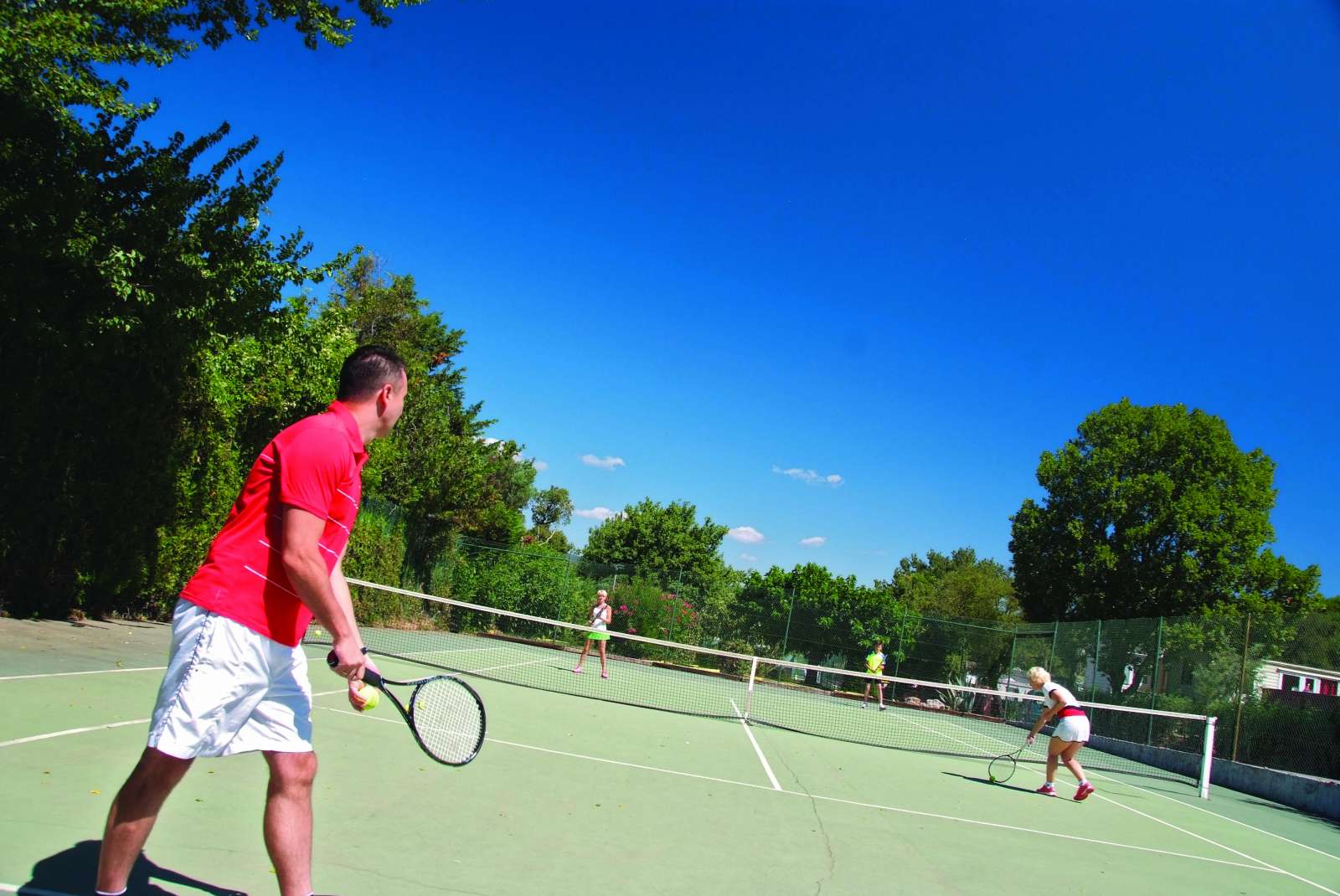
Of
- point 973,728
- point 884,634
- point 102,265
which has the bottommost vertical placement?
point 973,728

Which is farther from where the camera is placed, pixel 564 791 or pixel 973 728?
pixel 973 728

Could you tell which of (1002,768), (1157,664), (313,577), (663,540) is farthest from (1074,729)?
(663,540)

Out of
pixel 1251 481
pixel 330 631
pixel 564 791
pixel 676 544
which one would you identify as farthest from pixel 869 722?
pixel 676 544

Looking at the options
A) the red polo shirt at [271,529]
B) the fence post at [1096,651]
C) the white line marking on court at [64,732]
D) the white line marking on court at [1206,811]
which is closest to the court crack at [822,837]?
the red polo shirt at [271,529]

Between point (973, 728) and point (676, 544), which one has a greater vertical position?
point (676, 544)

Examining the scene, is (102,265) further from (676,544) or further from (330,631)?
(676,544)

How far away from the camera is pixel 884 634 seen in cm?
2402

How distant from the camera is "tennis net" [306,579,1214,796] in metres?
13.7

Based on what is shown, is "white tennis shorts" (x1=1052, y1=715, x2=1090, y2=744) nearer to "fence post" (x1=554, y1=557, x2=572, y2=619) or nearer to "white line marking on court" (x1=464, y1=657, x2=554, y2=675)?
"white line marking on court" (x1=464, y1=657, x2=554, y2=675)

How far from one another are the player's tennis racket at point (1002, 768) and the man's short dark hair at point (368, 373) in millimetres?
8700

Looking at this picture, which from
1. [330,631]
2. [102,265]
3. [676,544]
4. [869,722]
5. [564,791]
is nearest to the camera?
[330,631]

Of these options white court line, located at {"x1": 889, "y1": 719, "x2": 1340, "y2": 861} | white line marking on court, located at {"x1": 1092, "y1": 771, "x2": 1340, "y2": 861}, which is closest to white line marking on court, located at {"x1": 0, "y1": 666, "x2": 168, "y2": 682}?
white court line, located at {"x1": 889, "y1": 719, "x2": 1340, "y2": 861}

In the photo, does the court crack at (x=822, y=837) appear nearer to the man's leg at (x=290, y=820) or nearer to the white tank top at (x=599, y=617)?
the man's leg at (x=290, y=820)

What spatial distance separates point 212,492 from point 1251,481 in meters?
28.4
